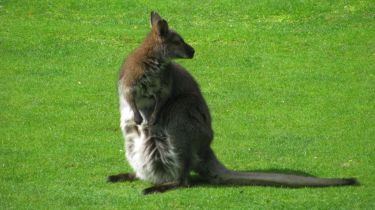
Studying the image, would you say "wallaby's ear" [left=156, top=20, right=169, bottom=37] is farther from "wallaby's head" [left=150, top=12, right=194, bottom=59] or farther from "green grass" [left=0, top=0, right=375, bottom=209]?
→ "green grass" [left=0, top=0, right=375, bottom=209]

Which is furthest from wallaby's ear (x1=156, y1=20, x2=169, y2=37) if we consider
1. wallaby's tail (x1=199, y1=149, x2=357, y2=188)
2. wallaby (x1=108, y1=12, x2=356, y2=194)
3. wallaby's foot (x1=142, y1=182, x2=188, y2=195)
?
wallaby's foot (x1=142, y1=182, x2=188, y2=195)

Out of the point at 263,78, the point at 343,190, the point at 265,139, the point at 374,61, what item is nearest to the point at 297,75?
the point at 263,78

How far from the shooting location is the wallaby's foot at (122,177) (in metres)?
10.6

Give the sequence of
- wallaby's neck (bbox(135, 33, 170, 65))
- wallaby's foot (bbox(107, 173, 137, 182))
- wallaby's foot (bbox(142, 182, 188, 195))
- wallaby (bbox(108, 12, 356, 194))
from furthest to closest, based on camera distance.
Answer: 1. wallaby's foot (bbox(107, 173, 137, 182))
2. wallaby's neck (bbox(135, 33, 170, 65))
3. wallaby (bbox(108, 12, 356, 194))
4. wallaby's foot (bbox(142, 182, 188, 195))

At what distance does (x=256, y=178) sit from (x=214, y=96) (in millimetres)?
6055

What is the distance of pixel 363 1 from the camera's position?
2252 centimetres

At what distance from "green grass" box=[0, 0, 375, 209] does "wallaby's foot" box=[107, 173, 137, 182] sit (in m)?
0.12

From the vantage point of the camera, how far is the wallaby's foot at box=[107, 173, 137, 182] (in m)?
10.6

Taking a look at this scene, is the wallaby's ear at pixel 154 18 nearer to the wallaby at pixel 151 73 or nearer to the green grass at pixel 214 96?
the wallaby at pixel 151 73

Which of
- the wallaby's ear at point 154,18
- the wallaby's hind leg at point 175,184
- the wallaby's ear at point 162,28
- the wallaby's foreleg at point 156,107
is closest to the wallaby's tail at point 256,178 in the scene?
the wallaby's hind leg at point 175,184

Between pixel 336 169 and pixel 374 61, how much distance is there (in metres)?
7.75

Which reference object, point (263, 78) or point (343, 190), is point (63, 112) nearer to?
point (263, 78)

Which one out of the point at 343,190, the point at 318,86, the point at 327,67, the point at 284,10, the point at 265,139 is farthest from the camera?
the point at 284,10

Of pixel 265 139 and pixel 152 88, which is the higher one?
pixel 152 88
